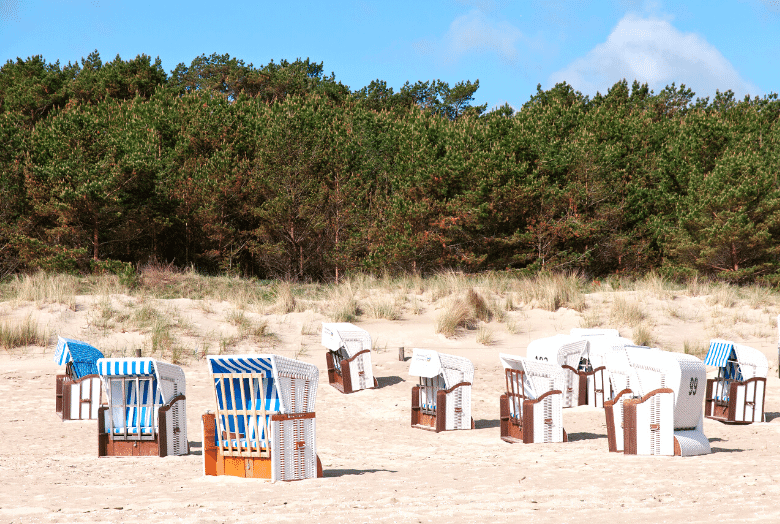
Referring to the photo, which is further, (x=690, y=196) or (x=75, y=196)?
(x=690, y=196)

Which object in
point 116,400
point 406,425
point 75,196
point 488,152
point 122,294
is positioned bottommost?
point 406,425

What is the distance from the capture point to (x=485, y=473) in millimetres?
7074

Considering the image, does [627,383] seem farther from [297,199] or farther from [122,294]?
[297,199]

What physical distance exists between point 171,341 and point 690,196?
66.0 feet

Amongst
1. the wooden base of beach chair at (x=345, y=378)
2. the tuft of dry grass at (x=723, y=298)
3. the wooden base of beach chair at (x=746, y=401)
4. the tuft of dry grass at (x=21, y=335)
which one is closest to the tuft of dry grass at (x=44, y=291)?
the tuft of dry grass at (x=21, y=335)

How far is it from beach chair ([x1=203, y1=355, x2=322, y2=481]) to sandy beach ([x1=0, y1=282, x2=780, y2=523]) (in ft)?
0.57

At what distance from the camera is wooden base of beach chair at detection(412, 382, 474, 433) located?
10.5m

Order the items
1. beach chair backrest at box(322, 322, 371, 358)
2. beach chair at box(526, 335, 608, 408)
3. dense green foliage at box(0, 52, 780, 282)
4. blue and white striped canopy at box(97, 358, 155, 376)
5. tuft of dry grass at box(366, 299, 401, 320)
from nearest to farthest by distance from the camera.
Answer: blue and white striped canopy at box(97, 358, 155, 376) → beach chair at box(526, 335, 608, 408) → beach chair backrest at box(322, 322, 371, 358) → tuft of dry grass at box(366, 299, 401, 320) → dense green foliage at box(0, 52, 780, 282)

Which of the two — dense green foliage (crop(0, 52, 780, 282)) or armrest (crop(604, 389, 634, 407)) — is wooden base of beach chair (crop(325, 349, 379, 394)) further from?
dense green foliage (crop(0, 52, 780, 282))

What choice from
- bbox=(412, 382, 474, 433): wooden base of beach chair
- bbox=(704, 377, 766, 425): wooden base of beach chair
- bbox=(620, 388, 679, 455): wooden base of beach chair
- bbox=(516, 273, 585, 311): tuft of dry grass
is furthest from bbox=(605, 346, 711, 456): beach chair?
bbox=(516, 273, 585, 311): tuft of dry grass

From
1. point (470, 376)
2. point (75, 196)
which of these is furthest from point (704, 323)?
point (75, 196)

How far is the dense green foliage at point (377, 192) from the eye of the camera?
83.0 ft

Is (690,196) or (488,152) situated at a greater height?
(488,152)

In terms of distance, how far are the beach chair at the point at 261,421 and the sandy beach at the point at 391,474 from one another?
0.17 m
